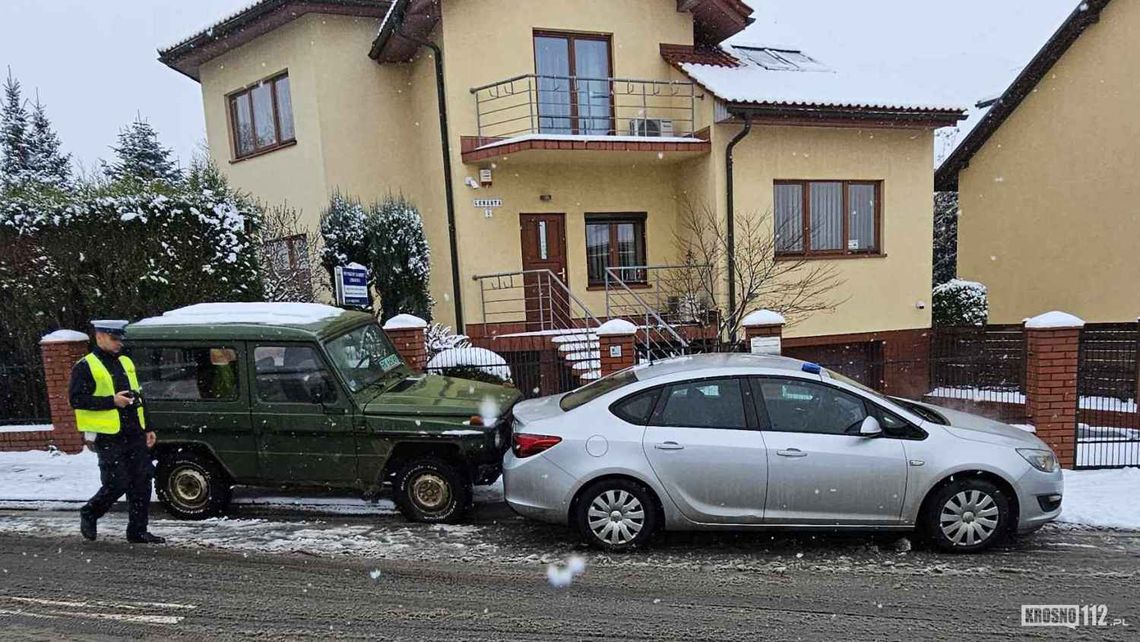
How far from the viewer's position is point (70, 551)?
199 inches

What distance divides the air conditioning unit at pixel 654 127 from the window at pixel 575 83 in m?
0.42

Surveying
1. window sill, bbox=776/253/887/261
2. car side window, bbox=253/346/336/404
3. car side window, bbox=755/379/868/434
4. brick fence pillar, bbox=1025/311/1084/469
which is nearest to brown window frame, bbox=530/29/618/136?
window sill, bbox=776/253/887/261

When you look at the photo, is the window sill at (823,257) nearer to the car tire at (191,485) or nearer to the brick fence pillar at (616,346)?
the brick fence pillar at (616,346)

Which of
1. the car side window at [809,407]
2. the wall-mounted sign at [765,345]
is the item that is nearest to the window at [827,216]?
the wall-mounted sign at [765,345]

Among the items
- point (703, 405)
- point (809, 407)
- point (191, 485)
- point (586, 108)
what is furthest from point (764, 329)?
point (191, 485)

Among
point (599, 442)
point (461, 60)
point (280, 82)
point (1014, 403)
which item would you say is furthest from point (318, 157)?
point (1014, 403)

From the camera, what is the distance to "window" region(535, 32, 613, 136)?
11.6 meters

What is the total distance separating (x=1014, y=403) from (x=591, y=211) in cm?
742

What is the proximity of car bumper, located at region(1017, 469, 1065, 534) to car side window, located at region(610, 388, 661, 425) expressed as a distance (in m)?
2.69

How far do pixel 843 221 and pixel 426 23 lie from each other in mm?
8450

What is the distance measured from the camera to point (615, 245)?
1277cm

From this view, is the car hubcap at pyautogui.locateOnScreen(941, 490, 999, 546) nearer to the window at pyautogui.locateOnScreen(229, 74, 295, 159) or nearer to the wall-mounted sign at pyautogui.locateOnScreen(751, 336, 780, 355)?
the wall-mounted sign at pyautogui.locateOnScreen(751, 336, 780, 355)

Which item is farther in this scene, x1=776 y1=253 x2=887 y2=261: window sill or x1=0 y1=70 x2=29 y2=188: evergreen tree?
x1=0 y1=70 x2=29 y2=188: evergreen tree

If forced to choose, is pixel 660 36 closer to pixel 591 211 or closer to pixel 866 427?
pixel 591 211
